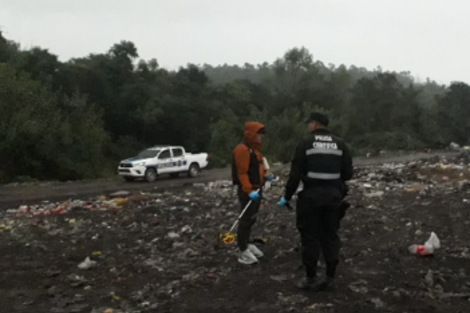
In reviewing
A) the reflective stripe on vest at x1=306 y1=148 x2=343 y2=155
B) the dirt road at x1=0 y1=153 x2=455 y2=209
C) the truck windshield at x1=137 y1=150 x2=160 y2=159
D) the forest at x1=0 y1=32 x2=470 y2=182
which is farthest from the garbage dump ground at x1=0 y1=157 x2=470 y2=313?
the forest at x1=0 y1=32 x2=470 y2=182

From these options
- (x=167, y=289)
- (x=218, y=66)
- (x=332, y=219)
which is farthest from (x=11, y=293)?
(x=218, y=66)

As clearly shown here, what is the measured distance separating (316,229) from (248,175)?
131cm

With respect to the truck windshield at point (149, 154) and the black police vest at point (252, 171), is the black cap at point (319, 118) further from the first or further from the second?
the truck windshield at point (149, 154)

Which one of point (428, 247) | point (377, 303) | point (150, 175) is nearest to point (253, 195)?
point (377, 303)

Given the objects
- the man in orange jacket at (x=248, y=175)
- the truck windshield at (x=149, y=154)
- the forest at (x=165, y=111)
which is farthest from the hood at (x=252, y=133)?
the forest at (x=165, y=111)

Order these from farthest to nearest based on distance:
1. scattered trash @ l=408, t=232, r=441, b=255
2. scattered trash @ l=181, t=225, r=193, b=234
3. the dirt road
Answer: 1. the dirt road
2. scattered trash @ l=181, t=225, r=193, b=234
3. scattered trash @ l=408, t=232, r=441, b=255

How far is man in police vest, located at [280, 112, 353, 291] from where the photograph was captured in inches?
221

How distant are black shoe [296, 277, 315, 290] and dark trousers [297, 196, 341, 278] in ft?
0.16

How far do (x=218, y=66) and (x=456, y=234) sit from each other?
437 ft

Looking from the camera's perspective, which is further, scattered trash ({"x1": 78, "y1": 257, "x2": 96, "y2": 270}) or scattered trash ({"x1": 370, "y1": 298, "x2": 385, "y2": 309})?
scattered trash ({"x1": 78, "y1": 257, "x2": 96, "y2": 270})

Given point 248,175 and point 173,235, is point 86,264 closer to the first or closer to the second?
point 173,235

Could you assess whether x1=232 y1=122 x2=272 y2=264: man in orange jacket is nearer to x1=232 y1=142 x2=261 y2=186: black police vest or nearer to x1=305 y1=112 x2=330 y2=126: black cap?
Result: x1=232 y1=142 x2=261 y2=186: black police vest

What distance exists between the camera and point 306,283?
224 inches

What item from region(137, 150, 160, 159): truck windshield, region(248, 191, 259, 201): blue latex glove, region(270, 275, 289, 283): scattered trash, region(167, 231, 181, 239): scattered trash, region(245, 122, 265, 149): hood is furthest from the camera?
region(137, 150, 160, 159): truck windshield
